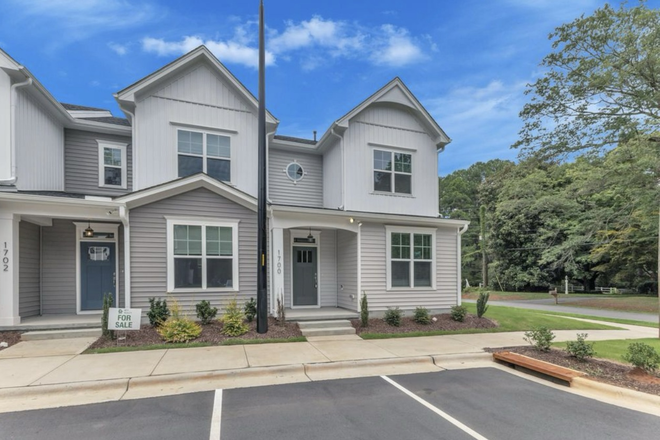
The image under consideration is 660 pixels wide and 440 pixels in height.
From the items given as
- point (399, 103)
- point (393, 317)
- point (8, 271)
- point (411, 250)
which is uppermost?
point (399, 103)

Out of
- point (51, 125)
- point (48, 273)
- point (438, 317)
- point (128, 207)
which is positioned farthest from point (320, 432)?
point (51, 125)

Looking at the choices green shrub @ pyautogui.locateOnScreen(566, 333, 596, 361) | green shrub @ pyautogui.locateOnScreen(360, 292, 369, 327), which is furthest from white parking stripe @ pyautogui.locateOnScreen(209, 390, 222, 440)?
green shrub @ pyautogui.locateOnScreen(566, 333, 596, 361)

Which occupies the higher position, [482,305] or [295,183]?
[295,183]

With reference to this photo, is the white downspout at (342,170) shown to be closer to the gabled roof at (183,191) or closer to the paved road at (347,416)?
the gabled roof at (183,191)

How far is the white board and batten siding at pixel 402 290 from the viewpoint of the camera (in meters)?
10.5

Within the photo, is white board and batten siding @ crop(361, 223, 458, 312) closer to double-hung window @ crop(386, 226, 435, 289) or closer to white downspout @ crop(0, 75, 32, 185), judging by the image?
double-hung window @ crop(386, 226, 435, 289)

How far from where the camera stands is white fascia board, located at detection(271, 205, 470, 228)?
963 cm

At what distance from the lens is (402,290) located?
10.9 metres

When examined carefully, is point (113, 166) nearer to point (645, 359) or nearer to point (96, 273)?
point (96, 273)

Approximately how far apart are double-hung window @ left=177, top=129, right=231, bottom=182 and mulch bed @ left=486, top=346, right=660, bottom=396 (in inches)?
342

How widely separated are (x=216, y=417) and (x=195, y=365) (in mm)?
2000

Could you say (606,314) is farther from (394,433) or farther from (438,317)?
(394,433)

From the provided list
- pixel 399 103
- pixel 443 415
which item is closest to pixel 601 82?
pixel 399 103

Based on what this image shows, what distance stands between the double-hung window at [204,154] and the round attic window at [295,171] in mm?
2317
